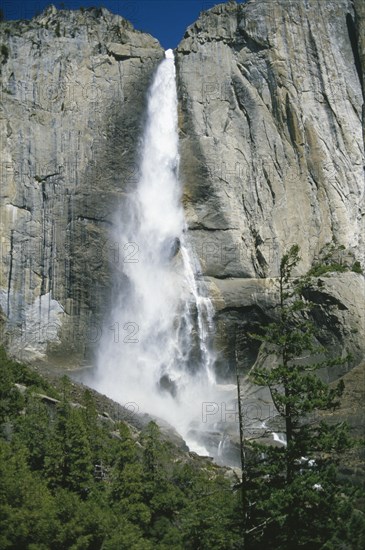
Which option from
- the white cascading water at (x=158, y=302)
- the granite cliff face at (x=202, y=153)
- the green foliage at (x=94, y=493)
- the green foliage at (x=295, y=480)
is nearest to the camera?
the green foliage at (x=295, y=480)

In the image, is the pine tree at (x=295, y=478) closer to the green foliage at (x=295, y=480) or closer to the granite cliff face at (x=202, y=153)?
the green foliage at (x=295, y=480)

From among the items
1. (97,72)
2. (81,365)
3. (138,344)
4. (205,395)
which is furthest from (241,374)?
(97,72)

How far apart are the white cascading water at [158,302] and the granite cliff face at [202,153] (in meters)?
0.85

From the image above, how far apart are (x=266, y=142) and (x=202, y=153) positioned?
14.5ft

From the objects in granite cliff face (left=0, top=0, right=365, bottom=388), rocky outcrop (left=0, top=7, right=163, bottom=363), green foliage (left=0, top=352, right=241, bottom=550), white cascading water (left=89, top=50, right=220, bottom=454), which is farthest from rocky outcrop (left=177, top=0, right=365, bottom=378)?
green foliage (left=0, top=352, right=241, bottom=550)

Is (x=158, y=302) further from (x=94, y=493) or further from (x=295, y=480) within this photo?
(x=295, y=480)

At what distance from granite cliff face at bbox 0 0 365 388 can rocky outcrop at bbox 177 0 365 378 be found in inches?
3.4

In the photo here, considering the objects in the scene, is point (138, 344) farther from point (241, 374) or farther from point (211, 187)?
point (211, 187)

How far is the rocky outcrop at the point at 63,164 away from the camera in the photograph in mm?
45094

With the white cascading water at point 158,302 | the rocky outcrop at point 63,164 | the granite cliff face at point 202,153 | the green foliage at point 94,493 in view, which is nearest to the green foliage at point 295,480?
the green foliage at point 94,493

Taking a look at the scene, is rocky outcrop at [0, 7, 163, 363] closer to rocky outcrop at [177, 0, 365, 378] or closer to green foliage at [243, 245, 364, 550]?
rocky outcrop at [177, 0, 365, 378]

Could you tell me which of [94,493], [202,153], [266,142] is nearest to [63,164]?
[202,153]

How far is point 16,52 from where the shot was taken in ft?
160

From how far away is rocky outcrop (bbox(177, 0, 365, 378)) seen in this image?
1826 inches
